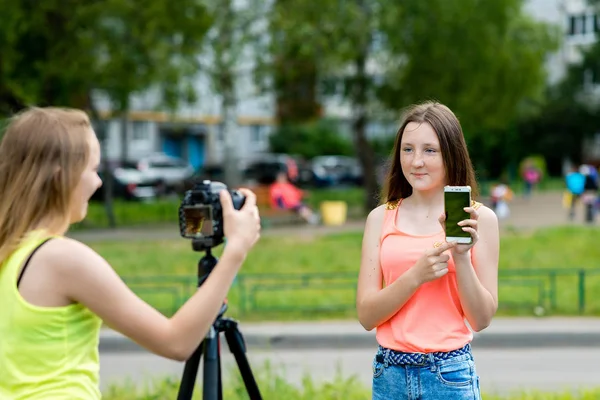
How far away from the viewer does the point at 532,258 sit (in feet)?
51.5

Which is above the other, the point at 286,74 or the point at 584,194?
the point at 286,74

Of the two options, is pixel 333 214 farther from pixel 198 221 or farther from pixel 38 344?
pixel 38 344

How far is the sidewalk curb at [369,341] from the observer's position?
10.5 m

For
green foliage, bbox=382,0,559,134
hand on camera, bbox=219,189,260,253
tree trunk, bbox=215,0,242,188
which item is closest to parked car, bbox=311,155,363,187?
green foliage, bbox=382,0,559,134

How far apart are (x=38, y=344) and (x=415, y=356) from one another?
1394mm

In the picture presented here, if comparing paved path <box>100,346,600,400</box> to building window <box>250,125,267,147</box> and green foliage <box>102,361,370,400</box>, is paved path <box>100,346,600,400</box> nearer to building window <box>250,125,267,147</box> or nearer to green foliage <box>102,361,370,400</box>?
green foliage <box>102,361,370,400</box>

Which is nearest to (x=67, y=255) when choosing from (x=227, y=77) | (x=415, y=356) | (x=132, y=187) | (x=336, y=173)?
(x=415, y=356)

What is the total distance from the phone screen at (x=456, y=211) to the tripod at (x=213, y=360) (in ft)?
2.71

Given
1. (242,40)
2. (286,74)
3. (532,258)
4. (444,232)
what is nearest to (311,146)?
(286,74)

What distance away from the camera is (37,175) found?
2.50 m

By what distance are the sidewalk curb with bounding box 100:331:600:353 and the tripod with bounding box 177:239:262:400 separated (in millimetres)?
6641

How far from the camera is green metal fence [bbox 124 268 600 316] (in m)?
11.6

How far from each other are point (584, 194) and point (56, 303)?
24784mm

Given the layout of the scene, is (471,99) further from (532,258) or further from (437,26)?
(532,258)
